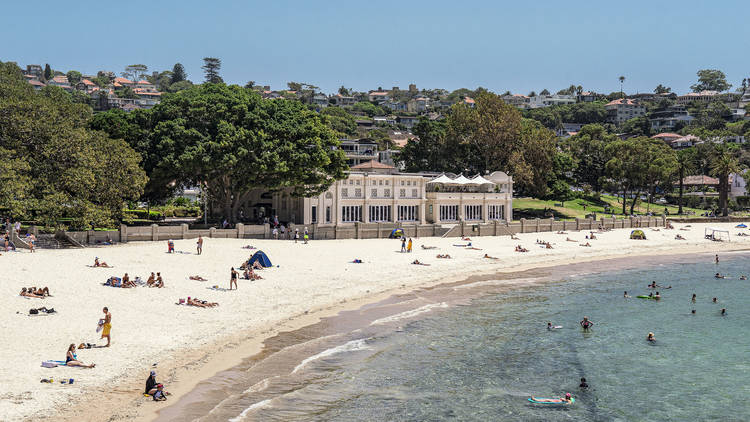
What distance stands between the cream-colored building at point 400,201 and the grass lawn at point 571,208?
15.8 m

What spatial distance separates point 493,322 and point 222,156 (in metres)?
31.2

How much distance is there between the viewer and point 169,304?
29172 millimetres

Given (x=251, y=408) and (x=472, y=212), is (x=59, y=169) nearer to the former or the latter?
(x=251, y=408)

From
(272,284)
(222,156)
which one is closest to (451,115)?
(222,156)

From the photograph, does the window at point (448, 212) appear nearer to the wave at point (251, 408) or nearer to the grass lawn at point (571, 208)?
the grass lawn at point (571, 208)

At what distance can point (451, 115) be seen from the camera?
306 feet

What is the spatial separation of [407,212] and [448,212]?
17.5 ft

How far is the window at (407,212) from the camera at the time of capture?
225 ft

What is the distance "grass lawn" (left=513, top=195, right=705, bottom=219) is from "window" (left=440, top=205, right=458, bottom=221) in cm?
2063

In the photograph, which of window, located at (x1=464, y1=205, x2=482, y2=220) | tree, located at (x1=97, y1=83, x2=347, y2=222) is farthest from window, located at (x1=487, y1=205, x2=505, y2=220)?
tree, located at (x1=97, y1=83, x2=347, y2=222)

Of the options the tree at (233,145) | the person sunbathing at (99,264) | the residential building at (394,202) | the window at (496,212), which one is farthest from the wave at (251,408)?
the window at (496,212)

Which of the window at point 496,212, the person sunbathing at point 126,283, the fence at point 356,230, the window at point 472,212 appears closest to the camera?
the person sunbathing at point 126,283

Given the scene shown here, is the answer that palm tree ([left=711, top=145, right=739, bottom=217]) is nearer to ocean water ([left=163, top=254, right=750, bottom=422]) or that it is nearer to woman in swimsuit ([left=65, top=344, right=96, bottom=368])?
ocean water ([left=163, top=254, right=750, bottom=422])

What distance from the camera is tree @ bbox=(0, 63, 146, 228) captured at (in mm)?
41281
